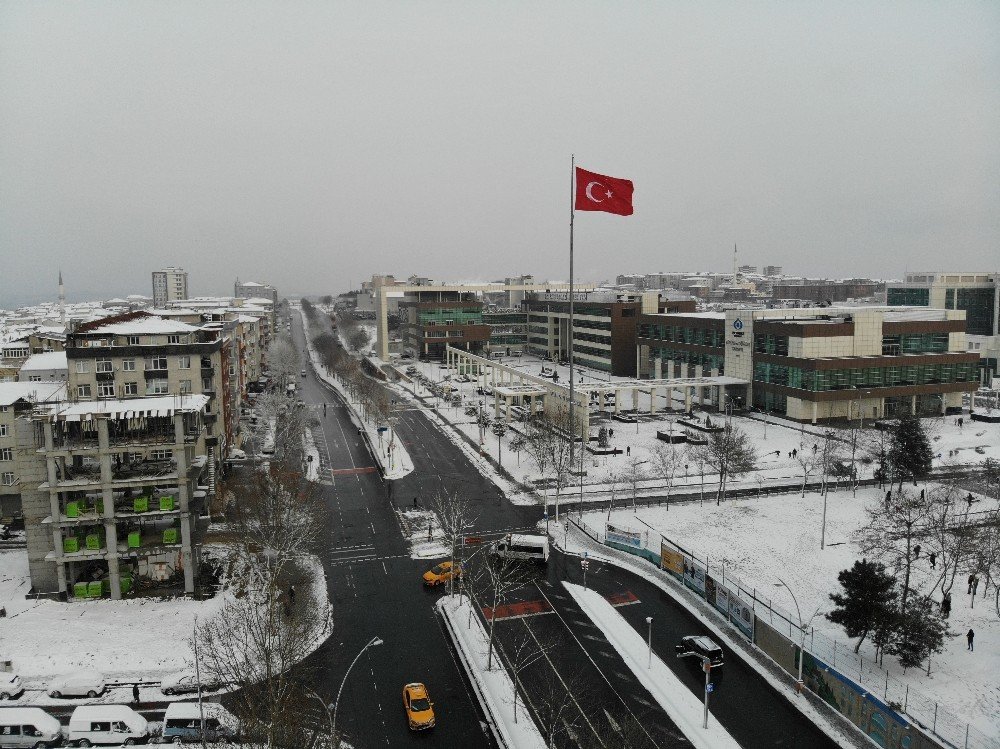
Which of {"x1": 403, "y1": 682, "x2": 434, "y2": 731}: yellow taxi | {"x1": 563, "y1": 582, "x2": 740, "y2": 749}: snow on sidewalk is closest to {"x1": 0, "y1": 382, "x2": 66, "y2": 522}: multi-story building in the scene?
{"x1": 403, "y1": 682, "x2": 434, "y2": 731}: yellow taxi

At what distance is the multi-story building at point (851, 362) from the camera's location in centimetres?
7162

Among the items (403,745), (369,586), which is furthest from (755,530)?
(403,745)

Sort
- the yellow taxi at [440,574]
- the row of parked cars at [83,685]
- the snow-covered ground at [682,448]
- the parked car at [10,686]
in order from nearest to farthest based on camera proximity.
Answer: the parked car at [10,686] → the row of parked cars at [83,685] → the yellow taxi at [440,574] → the snow-covered ground at [682,448]

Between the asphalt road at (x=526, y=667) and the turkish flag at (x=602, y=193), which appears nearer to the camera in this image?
the asphalt road at (x=526, y=667)

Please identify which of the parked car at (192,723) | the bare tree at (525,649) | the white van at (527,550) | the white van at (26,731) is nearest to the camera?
the parked car at (192,723)

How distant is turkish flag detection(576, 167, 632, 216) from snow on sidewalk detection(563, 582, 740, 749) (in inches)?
1030

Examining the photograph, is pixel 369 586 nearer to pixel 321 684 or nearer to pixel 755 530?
pixel 321 684

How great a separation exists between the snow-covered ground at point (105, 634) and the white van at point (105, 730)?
2308 mm

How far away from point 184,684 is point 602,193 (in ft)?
124

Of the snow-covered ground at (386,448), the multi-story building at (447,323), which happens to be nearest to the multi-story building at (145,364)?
the snow-covered ground at (386,448)

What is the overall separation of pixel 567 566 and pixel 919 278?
114 m

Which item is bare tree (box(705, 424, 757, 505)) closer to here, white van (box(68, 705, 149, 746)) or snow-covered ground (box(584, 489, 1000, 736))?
snow-covered ground (box(584, 489, 1000, 736))

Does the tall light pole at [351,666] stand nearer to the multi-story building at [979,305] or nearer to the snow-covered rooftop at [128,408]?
the snow-covered rooftop at [128,408]

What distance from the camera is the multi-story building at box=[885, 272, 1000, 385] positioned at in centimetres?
9238
